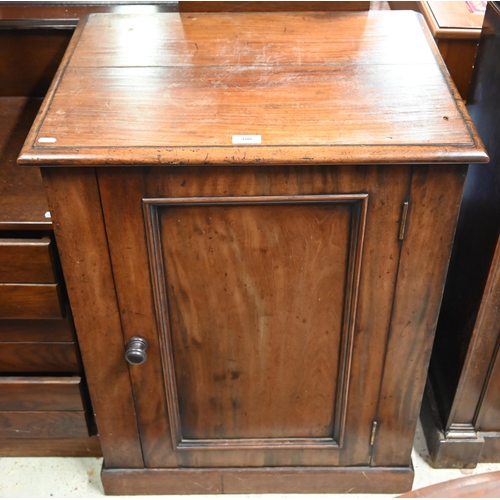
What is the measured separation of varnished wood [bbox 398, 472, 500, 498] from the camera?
0.73m

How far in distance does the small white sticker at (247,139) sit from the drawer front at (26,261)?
38 cm

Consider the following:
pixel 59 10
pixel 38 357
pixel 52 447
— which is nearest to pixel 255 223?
pixel 38 357

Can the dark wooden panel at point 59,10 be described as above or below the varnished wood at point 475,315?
above

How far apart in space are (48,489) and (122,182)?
834 millimetres

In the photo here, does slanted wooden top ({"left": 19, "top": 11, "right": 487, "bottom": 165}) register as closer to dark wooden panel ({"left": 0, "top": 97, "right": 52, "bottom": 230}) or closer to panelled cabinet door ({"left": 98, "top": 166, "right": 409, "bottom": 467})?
panelled cabinet door ({"left": 98, "top": 166, "right": 409, "bottom": 467})

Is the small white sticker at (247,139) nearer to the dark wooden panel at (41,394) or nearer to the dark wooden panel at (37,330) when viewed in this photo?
the dark wooden panel at (37,330)

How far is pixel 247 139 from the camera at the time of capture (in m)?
0.88

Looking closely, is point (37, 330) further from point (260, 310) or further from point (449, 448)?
point (449, 448)

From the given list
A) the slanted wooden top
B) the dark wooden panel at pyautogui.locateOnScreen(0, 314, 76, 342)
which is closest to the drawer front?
the dark wooden panel at pyautogui.locateOnScreen(0, 314, 76, 342)

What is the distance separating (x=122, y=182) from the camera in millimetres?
907

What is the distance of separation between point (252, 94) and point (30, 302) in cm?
52

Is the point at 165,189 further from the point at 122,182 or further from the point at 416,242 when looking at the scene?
the point at 416,242

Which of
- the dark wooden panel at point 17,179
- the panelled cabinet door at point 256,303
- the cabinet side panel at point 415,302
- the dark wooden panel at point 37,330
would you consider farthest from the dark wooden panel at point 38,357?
the cabinet side panel at point 415,302

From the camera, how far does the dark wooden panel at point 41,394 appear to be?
1.27 m
